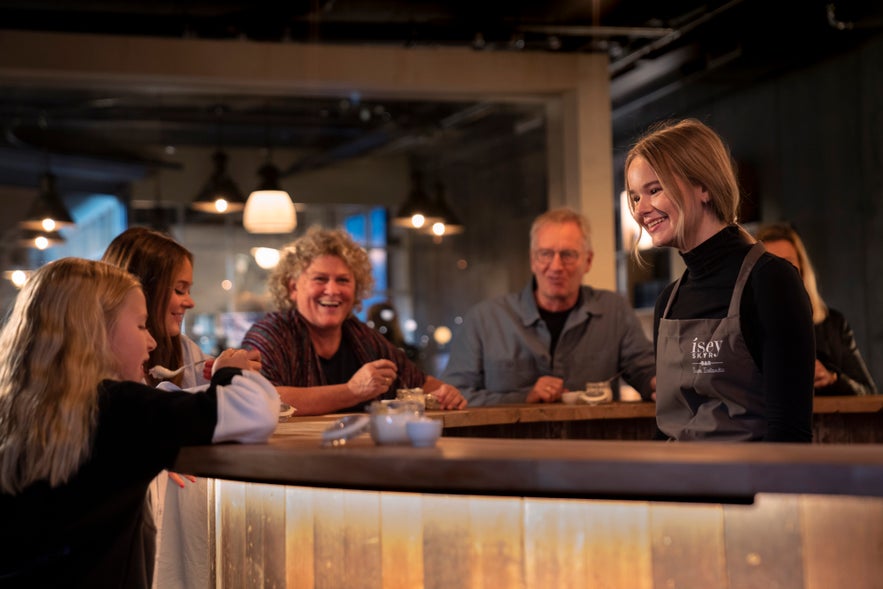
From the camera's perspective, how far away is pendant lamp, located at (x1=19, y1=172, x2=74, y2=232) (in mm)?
8617

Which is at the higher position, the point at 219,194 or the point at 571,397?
the point at 219,194

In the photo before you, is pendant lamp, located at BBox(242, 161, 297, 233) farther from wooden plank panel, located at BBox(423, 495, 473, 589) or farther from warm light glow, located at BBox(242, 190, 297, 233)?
wooden plank panel, located at BBox(423, 495, 473, 589)

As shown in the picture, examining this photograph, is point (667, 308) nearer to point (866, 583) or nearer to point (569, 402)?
point (866, 583)

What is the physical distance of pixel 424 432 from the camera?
225 cm

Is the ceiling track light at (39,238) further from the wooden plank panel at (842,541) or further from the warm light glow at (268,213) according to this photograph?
the wooden plank panel at (842,541)

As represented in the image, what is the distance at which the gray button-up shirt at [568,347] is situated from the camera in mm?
4781

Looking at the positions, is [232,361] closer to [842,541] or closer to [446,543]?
[446,543]

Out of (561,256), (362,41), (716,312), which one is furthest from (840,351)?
(362,41)

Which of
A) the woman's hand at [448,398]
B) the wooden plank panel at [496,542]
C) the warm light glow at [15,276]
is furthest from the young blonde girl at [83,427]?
the warm light glow at [15,276]

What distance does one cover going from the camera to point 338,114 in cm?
877

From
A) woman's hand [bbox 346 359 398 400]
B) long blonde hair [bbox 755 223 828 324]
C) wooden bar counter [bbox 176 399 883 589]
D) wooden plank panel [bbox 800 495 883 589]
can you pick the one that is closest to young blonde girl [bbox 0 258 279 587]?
wooden bar counter [bbox 176 399 883 589]

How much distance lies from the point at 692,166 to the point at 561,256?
6.99 feet

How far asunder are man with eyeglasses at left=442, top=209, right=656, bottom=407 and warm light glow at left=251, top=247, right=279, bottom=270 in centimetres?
479

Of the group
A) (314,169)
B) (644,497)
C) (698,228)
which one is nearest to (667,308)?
(698,228)
